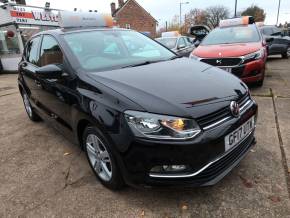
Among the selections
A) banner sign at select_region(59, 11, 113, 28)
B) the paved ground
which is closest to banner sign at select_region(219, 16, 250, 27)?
the paved ground

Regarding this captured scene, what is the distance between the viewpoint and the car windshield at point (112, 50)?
10.4 ft

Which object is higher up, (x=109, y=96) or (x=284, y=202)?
(x=109, y=96)

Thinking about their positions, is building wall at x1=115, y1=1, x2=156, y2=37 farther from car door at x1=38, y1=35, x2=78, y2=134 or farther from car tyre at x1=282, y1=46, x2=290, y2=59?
car door at x1=38, y1=35, x2=78, y2=134

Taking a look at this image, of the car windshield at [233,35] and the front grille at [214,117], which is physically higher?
the car windshield at [233,35]

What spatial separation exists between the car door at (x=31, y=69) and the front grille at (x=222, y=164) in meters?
2.78

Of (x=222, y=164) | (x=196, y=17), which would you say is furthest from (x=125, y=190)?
(x=196, y=17)

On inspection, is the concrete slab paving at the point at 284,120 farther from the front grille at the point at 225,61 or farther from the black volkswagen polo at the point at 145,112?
the front grille at the point at 225,61

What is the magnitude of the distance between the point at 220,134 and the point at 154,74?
960 millimetres

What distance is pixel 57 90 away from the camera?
3326 mm

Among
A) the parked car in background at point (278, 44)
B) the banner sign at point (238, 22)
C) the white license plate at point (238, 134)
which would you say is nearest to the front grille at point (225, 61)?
the banner sign at point (238, 22)

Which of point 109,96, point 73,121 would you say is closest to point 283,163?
point 109,96

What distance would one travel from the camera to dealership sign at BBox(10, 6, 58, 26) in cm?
1400

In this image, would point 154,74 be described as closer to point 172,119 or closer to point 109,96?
point 109,96

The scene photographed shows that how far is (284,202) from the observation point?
2.46 m
